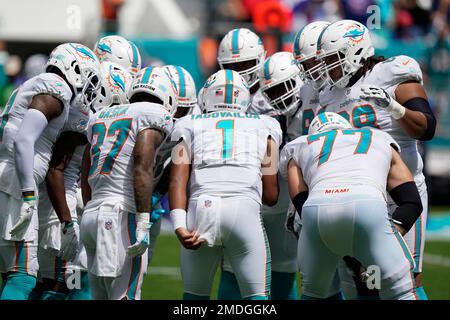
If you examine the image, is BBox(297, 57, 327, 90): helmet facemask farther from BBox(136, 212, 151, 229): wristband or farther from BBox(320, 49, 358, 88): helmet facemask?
BBox(136, 212, 151, 229): wristband

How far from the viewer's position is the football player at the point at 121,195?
5.07 meters

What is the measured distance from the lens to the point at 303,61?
Answer: 5.64m

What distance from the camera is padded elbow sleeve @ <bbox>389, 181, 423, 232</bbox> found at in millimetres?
4762

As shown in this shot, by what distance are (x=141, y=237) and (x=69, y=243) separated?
91 centimetres

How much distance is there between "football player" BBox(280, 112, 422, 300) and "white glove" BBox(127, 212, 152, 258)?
90 centimetres

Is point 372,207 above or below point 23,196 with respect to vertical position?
below

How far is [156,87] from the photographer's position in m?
5.34

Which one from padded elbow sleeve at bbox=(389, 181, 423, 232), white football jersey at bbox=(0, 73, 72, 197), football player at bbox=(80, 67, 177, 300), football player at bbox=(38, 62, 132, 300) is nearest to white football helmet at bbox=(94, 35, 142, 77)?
football player at bbox=(38, 62, 132, 300)

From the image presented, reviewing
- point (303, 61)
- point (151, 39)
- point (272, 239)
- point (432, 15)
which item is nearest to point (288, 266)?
point (272, 239)

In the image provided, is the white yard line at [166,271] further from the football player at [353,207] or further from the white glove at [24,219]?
the football player at [353,207]

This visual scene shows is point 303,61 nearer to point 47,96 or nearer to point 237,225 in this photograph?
point 237,225

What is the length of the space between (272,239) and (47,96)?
1905mm
